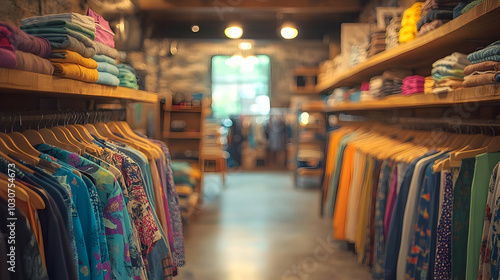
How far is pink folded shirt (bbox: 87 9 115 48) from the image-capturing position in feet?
6.36

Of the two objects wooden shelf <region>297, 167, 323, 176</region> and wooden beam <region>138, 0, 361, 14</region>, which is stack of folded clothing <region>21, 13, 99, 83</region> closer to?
wooden beam <region>138, 0, 361, 14</region>

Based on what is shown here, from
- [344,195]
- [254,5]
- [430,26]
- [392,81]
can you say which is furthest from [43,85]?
[254,5]

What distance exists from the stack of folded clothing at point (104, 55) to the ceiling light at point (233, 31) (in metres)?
4.67

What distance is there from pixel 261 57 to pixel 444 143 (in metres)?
8.40

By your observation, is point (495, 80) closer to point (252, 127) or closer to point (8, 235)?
point (8, 235)

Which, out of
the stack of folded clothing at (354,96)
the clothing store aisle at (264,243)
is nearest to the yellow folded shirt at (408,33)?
the stack of folded clothing at (354,96)

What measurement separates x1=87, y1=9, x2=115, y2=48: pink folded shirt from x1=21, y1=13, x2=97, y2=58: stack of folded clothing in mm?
367

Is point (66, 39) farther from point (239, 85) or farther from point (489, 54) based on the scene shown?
point (239, 85)

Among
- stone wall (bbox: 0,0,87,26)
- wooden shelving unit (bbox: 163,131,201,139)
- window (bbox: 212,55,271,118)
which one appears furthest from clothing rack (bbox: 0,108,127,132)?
window (bbox: 212,55,271,118)

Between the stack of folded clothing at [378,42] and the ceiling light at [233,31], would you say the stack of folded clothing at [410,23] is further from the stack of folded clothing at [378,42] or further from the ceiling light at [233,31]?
the ceiling light at [233,31]

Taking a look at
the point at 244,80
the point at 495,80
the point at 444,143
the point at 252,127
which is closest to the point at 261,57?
the point at 244,80

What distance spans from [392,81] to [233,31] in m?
4.01

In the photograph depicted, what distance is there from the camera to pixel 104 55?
1924mm

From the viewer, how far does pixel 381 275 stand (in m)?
2.61
